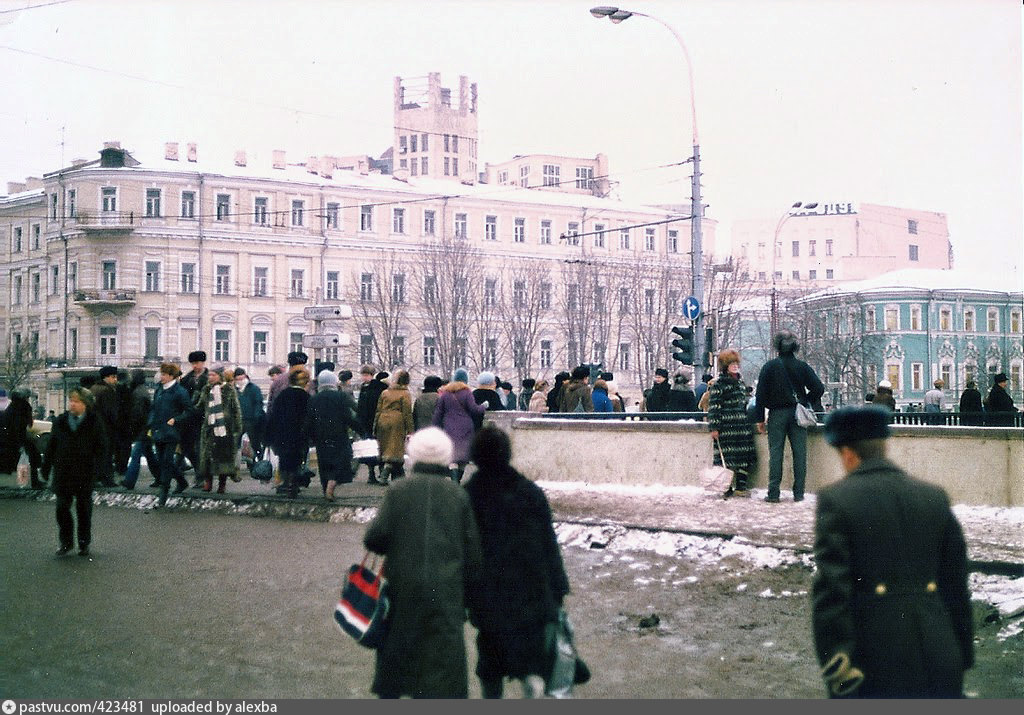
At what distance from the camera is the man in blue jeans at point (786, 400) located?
1312 cm

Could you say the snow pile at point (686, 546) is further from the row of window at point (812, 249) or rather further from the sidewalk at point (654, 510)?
the row of window at point (812, 249)

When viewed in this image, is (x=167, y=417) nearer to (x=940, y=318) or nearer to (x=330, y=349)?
(x=330, y=349)

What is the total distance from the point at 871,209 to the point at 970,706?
111895 millimetres

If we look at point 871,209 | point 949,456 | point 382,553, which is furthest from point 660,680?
point 871,209

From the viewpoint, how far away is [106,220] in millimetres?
64750

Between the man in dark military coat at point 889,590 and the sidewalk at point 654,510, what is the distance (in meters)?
5.30

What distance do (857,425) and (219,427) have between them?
42.4 ft

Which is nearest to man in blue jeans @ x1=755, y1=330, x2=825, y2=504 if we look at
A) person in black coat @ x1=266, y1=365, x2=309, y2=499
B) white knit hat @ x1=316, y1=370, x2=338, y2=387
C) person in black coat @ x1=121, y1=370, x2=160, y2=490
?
white knit hat @ x1=316, y1=370, x2=338, y2=387

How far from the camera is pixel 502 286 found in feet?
216

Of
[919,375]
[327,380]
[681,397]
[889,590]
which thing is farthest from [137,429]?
[919,375]

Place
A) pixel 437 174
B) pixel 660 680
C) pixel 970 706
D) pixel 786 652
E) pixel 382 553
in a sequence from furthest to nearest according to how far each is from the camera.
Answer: pixel 437 174, pixel 786 652, pixel 660 680, pixel 382 553, pixel 970 706

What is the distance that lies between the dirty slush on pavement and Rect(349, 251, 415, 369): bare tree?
48.3m

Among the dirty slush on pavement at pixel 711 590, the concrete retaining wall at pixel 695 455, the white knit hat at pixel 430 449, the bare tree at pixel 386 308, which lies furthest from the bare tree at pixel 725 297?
the white knit hat at pixel 430 449

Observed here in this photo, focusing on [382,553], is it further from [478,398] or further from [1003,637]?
[478,398]
